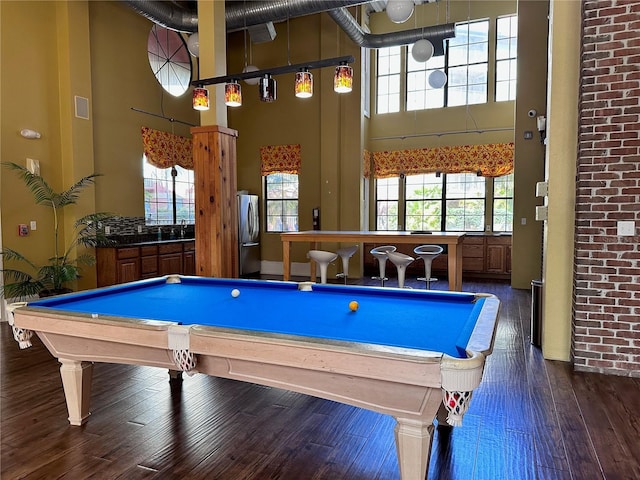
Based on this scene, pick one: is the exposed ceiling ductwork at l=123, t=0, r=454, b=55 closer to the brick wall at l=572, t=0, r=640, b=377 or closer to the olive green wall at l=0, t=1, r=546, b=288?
the olive green wall at l=0, t=1, r=546, b=288

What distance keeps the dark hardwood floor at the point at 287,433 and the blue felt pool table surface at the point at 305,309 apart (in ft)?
2.38

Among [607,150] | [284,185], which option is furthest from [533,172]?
[284,185]

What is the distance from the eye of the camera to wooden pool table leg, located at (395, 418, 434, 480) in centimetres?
154

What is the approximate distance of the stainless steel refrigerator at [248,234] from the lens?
7938mm

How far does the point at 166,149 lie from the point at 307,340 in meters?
6.88

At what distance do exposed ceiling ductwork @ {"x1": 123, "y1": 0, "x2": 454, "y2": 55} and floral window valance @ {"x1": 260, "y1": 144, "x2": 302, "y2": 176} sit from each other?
2.49 meters

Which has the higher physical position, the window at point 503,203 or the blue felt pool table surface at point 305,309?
the window at point 503,203

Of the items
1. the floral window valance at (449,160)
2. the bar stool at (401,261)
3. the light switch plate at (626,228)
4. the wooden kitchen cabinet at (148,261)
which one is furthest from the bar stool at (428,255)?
the wooden kitchen cabinet at (148,261)

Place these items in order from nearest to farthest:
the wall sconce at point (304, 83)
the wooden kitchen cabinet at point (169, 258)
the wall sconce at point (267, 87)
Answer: the wall sconce at point (304, 83)
the wall sconce at point (267, 87)
the wooden kitchen cabinet at point (169, 258)

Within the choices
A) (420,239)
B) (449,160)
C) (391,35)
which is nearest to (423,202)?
(449,160)

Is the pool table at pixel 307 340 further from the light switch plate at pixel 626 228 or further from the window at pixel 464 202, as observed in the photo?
the window at pixel 464 202

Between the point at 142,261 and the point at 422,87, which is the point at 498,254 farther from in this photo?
the point at 142,261

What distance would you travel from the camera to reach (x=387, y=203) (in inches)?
369

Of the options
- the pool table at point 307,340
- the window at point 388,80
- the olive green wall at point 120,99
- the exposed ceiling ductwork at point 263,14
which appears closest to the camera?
the pool table at point 307,340
